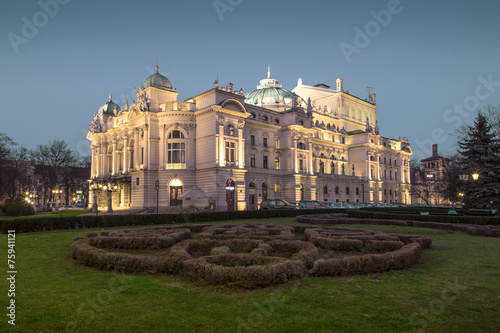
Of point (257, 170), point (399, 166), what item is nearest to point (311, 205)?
point (257, 170)

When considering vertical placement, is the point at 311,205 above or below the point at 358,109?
below

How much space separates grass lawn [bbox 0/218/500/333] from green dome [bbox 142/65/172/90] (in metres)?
46.4

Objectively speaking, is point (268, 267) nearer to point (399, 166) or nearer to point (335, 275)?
point (335, 275)

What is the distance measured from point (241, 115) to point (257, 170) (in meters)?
10.7

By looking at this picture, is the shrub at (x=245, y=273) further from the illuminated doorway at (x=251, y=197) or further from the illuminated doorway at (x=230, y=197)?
the illuminated doorway at (x=251, y=197)

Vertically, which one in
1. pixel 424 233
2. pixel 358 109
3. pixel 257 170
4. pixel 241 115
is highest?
pixel 358 109

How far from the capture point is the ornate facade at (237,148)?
169 ft

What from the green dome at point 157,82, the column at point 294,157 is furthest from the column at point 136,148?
the column at point 294,157

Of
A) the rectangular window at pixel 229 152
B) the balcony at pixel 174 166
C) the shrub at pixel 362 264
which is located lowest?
the shrub at pixel 362 264

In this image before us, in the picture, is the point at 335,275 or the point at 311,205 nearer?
the point at 335,275

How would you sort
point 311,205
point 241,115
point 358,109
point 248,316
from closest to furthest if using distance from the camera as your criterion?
point 248,316
point 311,205
point 241,115
point 358,109

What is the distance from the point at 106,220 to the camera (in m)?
28.0

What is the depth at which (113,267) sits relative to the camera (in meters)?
11.3

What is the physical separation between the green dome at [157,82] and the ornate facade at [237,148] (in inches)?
7.6
